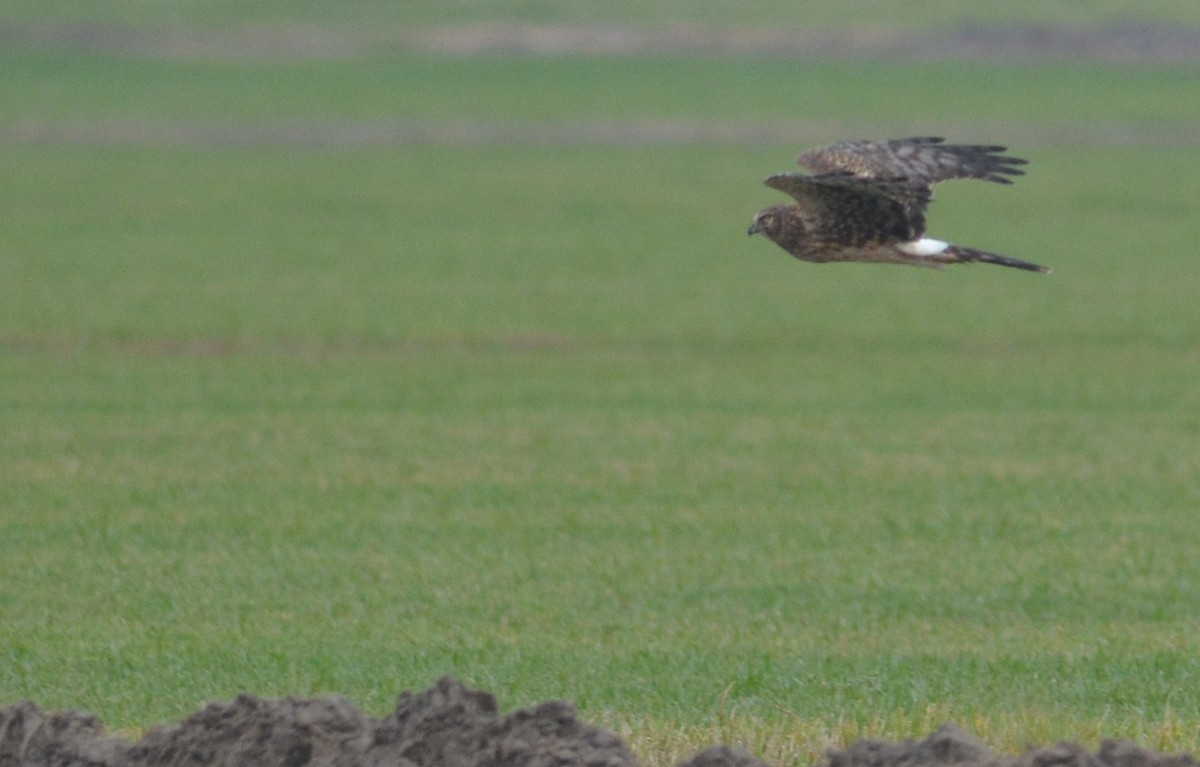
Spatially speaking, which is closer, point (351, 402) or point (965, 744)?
point (965, 744)

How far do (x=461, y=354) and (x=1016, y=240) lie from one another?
14.3m

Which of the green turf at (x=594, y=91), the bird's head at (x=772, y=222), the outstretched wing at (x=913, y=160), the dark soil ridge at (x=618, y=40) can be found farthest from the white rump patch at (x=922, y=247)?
the dark soil ridge at (x=618, y=40)

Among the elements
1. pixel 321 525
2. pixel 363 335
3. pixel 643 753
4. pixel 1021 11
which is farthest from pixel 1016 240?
pixel 1021 11

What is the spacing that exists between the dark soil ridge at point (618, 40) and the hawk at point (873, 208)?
64500 mm

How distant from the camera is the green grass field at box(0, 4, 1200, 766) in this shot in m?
11.3

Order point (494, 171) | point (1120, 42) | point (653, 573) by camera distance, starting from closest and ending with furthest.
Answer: point (653, 573)
point (494, 171)
point (1120, 42)

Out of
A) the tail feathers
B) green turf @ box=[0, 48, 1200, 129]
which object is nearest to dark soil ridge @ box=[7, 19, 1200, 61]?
green turf @ box=[0, 48, 1200, 129]

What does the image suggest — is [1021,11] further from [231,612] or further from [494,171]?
[231,612]

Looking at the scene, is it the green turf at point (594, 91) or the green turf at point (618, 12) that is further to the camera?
the green turf at point (618, 12)

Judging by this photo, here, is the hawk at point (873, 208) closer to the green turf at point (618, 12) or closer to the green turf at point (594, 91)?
the green turf at point (594, 91)

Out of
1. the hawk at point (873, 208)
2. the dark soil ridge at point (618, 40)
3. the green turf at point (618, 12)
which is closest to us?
the hawk at point (873, 208)

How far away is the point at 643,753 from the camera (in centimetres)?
901

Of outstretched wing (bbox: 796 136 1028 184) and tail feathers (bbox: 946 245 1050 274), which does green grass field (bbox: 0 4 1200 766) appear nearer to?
tail feathers (bbox: 946 245 1050 274)

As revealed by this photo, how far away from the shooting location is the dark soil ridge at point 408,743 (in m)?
8.20
